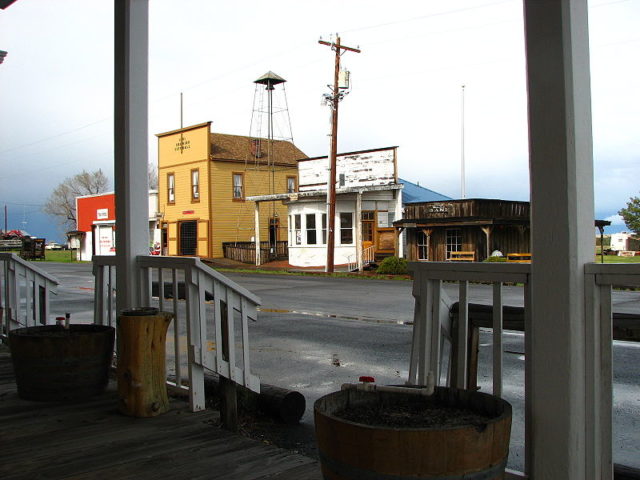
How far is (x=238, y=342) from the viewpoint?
27.8 feet

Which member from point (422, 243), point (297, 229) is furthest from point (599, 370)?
point (297, 229)

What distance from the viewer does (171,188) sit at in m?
39.7

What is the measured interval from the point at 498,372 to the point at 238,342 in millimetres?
5999

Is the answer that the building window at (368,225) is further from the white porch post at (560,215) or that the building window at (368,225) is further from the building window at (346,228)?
the white porch post at (560,215)

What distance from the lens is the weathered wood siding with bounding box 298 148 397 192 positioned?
1168 inches

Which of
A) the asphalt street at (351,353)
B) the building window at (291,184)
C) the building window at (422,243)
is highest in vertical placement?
the building window at (291,184)

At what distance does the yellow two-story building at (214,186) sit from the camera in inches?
1462

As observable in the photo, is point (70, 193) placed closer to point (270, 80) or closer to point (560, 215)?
point (270, 80)

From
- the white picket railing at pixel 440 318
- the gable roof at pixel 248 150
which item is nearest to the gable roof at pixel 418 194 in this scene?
the gable roof at pixel 248 150

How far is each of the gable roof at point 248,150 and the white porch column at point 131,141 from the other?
32.3 metres

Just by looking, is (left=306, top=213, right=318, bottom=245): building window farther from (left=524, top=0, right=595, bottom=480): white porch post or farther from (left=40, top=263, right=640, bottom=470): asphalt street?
(left=524, top=0, right=595, bottom=480): white porch post

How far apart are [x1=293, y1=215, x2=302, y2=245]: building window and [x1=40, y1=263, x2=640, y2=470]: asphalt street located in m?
15.6

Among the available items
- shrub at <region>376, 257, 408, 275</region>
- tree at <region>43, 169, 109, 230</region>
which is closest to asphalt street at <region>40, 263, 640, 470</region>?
shrub at <region>376, 257, 408, 275</region>

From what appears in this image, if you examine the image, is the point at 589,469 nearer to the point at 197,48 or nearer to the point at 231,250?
the point at 197,48
